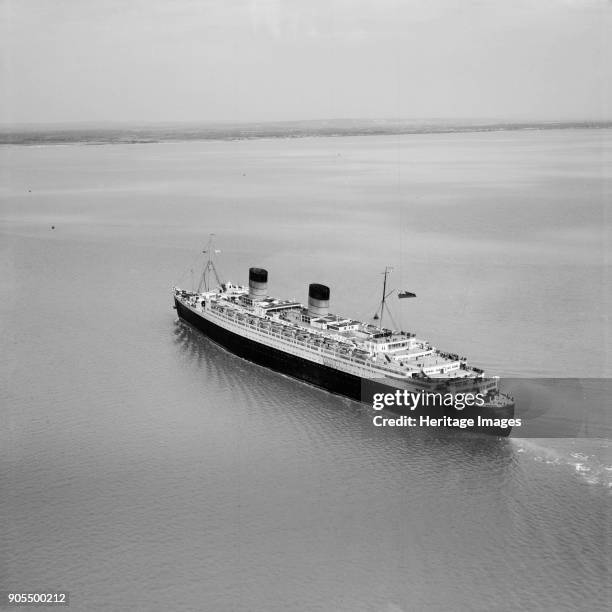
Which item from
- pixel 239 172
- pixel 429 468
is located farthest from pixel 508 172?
pixel 429 468

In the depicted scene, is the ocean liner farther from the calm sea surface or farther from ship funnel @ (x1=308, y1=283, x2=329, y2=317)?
the calm sea surface

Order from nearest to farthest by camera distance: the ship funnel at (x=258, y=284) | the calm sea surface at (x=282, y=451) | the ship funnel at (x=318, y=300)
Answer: the calm sea surface at (x=282, y=451) < the ship funnel at (x=318, y=300) < the ship funnel at (x=258, y=284)

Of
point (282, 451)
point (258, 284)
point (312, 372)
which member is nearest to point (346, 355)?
point (312, 372)

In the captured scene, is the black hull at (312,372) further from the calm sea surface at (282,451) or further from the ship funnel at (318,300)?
the ship funnel at (318,300)

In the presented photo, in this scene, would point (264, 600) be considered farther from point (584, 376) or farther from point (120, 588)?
point (584, 376)
